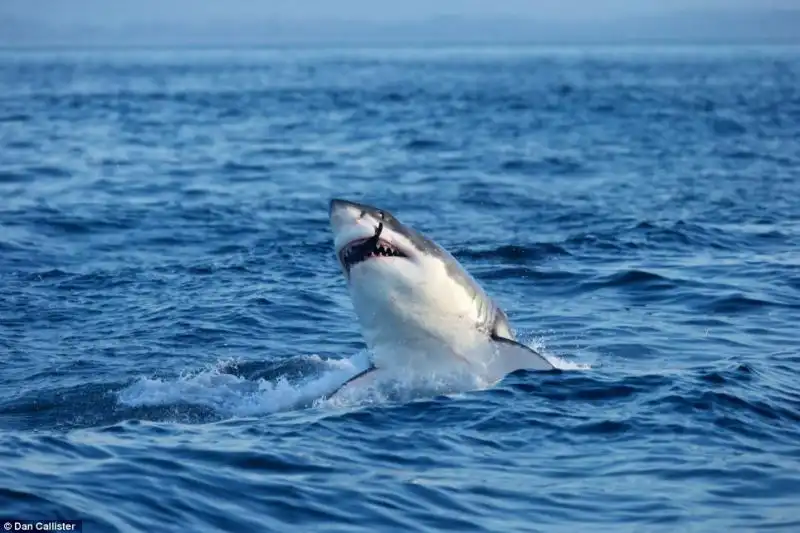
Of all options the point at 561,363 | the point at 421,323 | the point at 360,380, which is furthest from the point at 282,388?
the point at 561,363

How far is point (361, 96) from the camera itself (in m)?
61.8

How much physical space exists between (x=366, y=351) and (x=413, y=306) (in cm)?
99

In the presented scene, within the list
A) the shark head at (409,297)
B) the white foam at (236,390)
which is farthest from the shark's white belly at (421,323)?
the white foam at (236,390)

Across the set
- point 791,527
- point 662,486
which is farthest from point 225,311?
point 791,527

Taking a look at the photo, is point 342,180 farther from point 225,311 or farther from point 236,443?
point 236,443

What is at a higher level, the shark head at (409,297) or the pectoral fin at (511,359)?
the shark head at (409,297)

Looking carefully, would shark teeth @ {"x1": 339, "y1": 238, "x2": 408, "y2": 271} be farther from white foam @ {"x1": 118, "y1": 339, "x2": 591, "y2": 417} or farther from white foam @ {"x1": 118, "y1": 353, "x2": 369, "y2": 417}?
white foam @ {"x1": 118, "y1": 353, "x2": 369, "y2": 417}

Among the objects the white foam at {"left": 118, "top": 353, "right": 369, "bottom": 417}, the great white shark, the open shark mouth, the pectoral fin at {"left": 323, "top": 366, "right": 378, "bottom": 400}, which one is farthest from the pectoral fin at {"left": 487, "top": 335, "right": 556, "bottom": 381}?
the open shark mouth

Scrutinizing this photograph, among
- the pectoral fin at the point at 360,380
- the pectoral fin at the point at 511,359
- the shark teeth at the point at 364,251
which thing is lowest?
the pectoral fin at the point at 360,380

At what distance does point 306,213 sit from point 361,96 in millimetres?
36857

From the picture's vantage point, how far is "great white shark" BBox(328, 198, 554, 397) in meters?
11.1

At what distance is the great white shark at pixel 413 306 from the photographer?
11148mm

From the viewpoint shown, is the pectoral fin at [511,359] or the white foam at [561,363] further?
the white foam at [561,363]

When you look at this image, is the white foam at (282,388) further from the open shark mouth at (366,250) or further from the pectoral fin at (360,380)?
the open shark mouth at (366,250)
